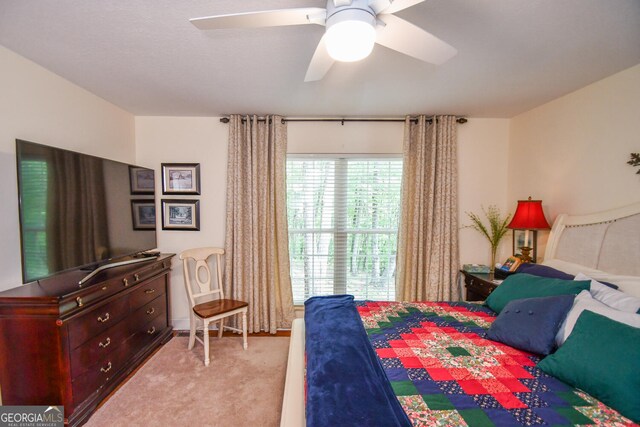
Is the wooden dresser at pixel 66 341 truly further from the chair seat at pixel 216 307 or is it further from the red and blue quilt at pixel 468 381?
the red and blue quilt at pixel 468 381

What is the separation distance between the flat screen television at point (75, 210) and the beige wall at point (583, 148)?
13.7ft

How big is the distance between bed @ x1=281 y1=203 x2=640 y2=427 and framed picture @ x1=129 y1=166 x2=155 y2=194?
86.2 inches

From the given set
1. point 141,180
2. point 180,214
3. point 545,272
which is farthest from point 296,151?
point 545,272

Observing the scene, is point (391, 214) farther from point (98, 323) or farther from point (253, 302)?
point (98, 323)

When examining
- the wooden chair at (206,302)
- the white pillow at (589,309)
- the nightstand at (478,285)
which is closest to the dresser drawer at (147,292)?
the wooden chair at (206,302)

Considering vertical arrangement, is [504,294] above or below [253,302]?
above

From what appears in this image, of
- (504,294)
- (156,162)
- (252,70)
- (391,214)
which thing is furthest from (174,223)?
(504,294)

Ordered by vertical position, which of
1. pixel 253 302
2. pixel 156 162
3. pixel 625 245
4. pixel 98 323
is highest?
pixel 156 162

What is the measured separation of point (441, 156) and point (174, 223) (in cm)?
330

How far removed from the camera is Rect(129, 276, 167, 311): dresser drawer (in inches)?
96.5

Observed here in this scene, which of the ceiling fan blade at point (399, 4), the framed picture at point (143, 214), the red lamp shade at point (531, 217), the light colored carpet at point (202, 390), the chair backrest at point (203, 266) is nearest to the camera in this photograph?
the ceiling fan blade at point (399, 4)

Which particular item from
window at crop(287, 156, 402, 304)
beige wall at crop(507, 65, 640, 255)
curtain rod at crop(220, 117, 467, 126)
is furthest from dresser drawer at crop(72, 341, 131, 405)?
beige wall at crop(507, 65, 640, 255)

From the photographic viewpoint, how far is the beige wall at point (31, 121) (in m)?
1.82

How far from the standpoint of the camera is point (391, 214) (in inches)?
131
